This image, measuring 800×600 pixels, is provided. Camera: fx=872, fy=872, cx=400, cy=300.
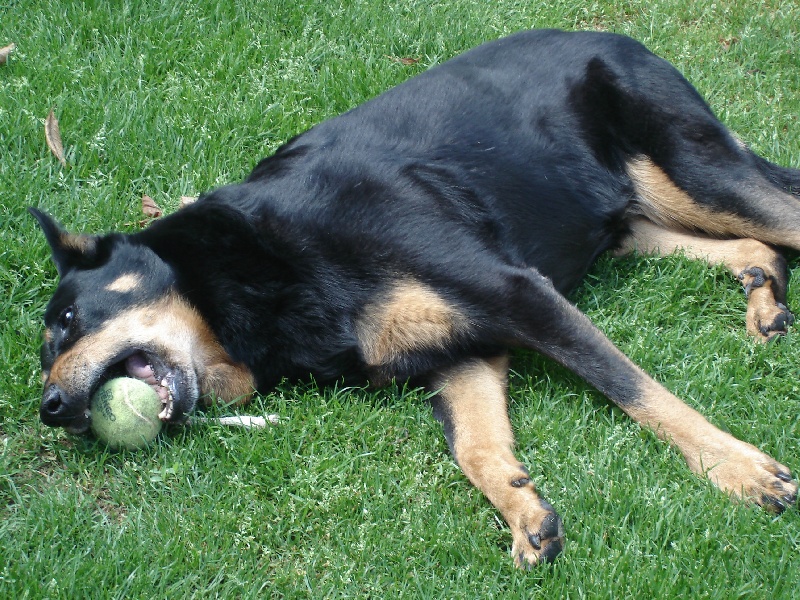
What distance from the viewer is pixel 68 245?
3.95m

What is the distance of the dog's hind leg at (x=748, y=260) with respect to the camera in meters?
4.16

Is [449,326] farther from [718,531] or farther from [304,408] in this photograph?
[718,531]

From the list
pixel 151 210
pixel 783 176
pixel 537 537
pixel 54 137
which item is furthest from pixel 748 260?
pixel 54 137

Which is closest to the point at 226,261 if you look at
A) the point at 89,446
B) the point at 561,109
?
the point at 89,446

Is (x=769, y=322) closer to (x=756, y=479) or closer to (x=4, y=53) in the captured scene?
(x=756, y=479)

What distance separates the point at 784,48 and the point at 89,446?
216 inches

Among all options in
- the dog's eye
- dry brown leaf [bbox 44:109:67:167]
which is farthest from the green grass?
the dog's eye

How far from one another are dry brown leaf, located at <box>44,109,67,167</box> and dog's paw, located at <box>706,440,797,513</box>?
393cm

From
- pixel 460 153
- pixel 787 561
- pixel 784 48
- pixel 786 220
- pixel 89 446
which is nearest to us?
pixel 787 561

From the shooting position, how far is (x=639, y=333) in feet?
13.8

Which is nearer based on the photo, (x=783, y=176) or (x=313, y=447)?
(x=313, y=447)

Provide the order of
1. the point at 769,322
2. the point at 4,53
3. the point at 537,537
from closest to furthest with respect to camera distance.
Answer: the point at 537,537, the point at 769,322, the point at 4,53

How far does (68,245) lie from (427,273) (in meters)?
1.64

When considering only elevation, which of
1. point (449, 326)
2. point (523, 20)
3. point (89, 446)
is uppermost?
A: point (523, 20)
